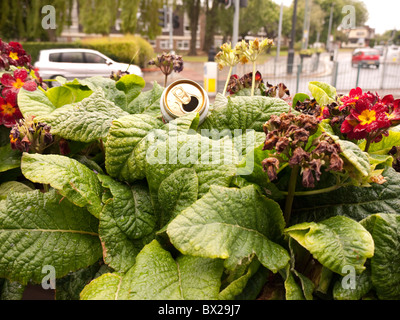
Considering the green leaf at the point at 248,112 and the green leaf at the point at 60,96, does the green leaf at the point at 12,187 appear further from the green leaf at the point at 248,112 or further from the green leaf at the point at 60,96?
the green leaf at the point at 248,112

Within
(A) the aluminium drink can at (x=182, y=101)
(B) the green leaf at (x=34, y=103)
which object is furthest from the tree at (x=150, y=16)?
(A) the aluminium drink can at (x=182, y=101)

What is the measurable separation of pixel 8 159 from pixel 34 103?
0.23 metres

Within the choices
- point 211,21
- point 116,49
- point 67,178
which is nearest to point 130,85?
point 67,178

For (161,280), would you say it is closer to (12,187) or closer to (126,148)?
(126,148)

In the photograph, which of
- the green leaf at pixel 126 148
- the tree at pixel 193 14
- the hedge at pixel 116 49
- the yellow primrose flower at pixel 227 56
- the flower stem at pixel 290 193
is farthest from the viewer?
the tree at pixel 193 14

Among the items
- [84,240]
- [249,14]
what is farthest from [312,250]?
[249,14]

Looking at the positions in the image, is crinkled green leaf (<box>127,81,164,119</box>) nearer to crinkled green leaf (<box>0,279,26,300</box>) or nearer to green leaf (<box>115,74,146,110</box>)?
green leaf (<box>115,74,146,110</box>)

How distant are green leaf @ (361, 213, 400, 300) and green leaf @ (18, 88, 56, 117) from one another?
3.71 feet

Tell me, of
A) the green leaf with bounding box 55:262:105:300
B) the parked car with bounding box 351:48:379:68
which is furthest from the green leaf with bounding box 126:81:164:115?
the parked car with bounding box 351:48:379:68

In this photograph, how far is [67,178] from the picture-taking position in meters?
0.94

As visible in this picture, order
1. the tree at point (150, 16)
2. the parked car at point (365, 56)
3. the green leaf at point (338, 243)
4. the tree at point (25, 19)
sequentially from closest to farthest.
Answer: the green leaf at point (338, 243) < the parked car at point (365, 56) < the tree at point (25, 19) < the tree at point (150, 16)

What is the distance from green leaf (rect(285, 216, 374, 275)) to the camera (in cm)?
72

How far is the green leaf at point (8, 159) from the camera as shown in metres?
Answer: 1.28
